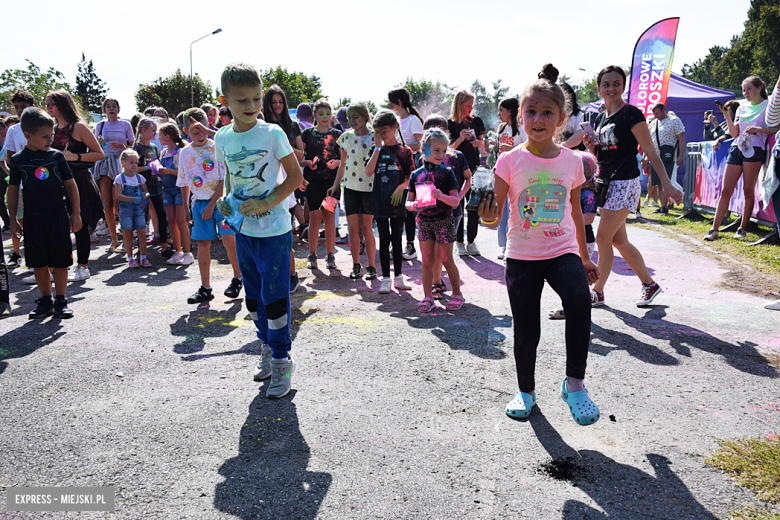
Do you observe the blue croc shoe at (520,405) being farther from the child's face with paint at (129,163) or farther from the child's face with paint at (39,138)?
the child's face with paint at (129,163)

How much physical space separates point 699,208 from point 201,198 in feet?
33.7

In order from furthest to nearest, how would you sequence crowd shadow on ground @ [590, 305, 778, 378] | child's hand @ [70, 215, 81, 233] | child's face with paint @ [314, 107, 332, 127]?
child's face with paint @ [314, 107, 332, 127] < child's hand @ [70, 215, 81, 233] < crowd shadow on ground @ [590, 305, 778, 378]

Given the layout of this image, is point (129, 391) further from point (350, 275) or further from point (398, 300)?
point (350, 275)

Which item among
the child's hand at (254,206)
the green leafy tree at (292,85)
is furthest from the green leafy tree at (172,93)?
the child's hand at (254,206)

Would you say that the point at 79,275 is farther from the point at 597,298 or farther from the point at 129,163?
the point at 597,298

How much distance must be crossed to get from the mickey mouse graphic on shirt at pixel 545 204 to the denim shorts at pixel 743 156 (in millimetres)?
Result: 6782

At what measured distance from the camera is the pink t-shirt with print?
2965 millimetres

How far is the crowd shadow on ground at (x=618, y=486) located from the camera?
223cm

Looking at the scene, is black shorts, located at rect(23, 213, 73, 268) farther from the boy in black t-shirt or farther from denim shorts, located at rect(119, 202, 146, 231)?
denim shorts, located at rect(119, 202, 146, 231)

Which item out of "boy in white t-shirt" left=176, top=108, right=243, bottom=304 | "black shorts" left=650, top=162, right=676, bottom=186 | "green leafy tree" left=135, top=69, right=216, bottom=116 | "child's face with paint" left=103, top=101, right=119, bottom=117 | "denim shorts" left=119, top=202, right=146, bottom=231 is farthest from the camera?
"green leafy tree" left=135, top=69, right=216, bottom=116

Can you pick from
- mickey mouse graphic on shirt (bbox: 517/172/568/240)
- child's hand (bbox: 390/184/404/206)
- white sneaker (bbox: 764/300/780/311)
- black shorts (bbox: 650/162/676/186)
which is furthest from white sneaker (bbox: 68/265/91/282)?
black shorts (bbox: 650/162/676/186)

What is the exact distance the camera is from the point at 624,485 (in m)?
2.42

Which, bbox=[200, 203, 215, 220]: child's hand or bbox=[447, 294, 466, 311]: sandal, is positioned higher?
bbox=[200, 203, 215, 220]: child's hand

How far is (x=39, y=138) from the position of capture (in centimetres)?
522
